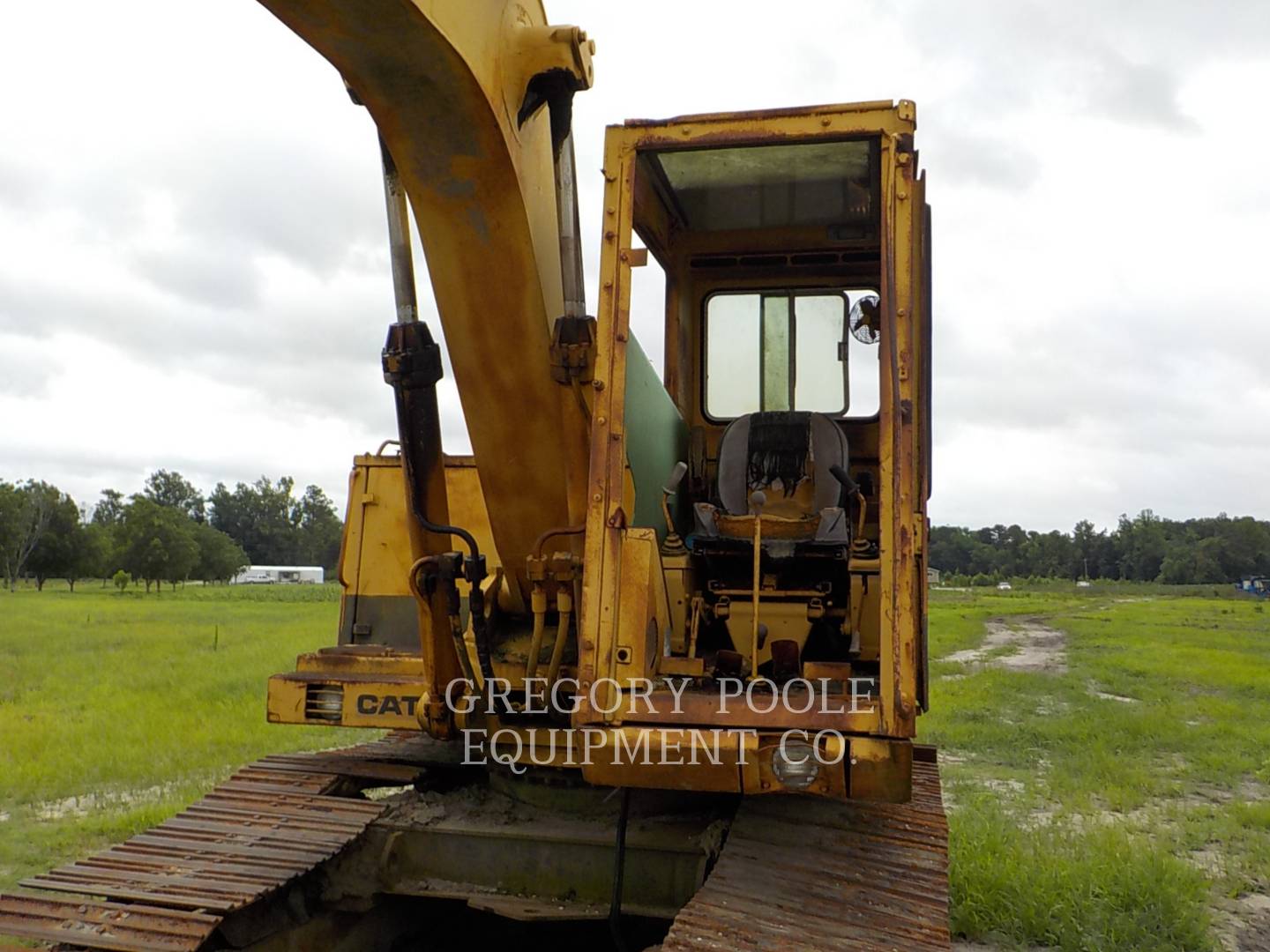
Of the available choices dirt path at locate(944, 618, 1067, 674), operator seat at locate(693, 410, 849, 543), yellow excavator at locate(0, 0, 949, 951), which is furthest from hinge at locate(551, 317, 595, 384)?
dirt path at locate(944, 618, 1067, 674)

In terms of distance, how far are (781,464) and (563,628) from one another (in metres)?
2.02

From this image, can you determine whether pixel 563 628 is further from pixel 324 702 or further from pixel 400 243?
pixel 400 243

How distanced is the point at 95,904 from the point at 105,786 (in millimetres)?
5381

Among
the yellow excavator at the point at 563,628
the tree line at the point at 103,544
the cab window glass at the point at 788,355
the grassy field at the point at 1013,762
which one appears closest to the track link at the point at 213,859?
the yellow excavator at the point at 563,628

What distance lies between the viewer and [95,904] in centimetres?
338

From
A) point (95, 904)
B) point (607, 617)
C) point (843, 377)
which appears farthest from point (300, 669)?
point (843, 377)

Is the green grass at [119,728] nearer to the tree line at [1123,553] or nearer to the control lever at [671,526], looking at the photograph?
the control lever at [671,526]

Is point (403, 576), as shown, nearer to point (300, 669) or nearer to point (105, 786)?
point (300, 669)

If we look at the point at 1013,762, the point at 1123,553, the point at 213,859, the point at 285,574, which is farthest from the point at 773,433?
the point at 1123,553

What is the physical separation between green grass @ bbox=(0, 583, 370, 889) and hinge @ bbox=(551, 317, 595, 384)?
4408 millimetres

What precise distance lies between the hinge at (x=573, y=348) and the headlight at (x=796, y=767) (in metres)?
1.37

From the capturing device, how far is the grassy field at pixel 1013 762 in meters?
5.59

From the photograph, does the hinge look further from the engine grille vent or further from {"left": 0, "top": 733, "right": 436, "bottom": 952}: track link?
{"left": 0, "top": 733, "right": 436, "bottom": 952}: track link

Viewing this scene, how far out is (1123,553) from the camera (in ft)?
343
